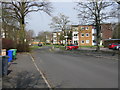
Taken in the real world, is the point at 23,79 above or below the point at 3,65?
below

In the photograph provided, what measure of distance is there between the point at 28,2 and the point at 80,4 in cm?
930

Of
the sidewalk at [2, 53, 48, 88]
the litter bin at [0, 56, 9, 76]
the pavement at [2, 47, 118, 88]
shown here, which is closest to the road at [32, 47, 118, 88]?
the pavement at [2, 47, 118, 88]

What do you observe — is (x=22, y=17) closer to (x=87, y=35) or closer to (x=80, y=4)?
(x=80, y=4)

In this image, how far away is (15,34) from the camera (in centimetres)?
2817

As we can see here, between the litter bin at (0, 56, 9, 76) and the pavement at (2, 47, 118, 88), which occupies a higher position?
the litter bin at (0, 56, 9, 76)

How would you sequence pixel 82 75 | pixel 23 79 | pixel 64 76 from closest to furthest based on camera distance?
pixel 23 79, pixel 64 76, pixel 82 75

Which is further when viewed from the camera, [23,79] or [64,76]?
[64,76]

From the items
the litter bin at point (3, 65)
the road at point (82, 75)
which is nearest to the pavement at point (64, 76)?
the road at point (82, 75)

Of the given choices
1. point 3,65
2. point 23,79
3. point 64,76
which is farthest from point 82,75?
point 3,65

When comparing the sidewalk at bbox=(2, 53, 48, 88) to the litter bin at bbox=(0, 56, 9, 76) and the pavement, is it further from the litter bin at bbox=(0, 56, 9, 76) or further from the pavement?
the litter bin at bbox=(0, 56, 9, 76)

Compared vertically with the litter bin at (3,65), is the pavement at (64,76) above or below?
below

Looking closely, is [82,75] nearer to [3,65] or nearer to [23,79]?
[23,79]

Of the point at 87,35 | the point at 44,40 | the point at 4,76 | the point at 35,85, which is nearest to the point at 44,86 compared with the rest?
the point at 35,85

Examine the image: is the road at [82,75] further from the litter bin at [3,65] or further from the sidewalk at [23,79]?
the litter bin at [3,65]
